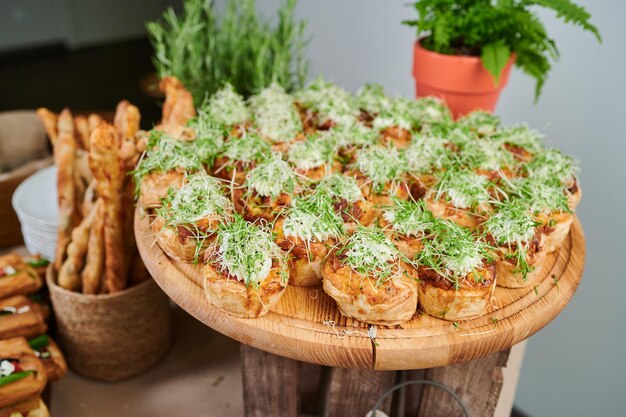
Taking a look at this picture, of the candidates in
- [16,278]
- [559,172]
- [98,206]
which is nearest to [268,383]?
[98,206]

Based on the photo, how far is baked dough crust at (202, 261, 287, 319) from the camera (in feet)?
4.41

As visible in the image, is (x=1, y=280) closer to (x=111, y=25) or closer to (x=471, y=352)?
(x=471, y=352)

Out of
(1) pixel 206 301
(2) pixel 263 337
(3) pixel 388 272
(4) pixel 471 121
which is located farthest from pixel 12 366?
(4) pixel 471 121

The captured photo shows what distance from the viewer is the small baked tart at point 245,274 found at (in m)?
1.35

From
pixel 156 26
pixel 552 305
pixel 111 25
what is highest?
pixel 156 26

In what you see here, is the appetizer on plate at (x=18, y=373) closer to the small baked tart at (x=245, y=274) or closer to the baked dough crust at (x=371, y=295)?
the small baked tart at (x=245, y=274)

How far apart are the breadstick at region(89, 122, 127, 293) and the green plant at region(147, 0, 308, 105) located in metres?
0.88

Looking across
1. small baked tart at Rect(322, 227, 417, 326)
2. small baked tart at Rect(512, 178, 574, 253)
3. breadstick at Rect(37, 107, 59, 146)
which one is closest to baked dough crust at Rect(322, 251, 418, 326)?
small baked tart at Rect(322, 227, 417, 326)

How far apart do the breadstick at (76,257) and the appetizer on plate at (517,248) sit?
54.1 inches

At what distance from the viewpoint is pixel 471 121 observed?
2.05m

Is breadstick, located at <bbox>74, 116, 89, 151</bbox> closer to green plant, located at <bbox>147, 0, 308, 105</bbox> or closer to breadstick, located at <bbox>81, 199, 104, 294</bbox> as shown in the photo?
breadstick, located at <bbox>81, 199, 104, 294</bbox>

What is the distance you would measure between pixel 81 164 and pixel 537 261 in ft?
5.77

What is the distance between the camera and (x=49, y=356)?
1.98 meters

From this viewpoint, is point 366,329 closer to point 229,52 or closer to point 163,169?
point 163,169
